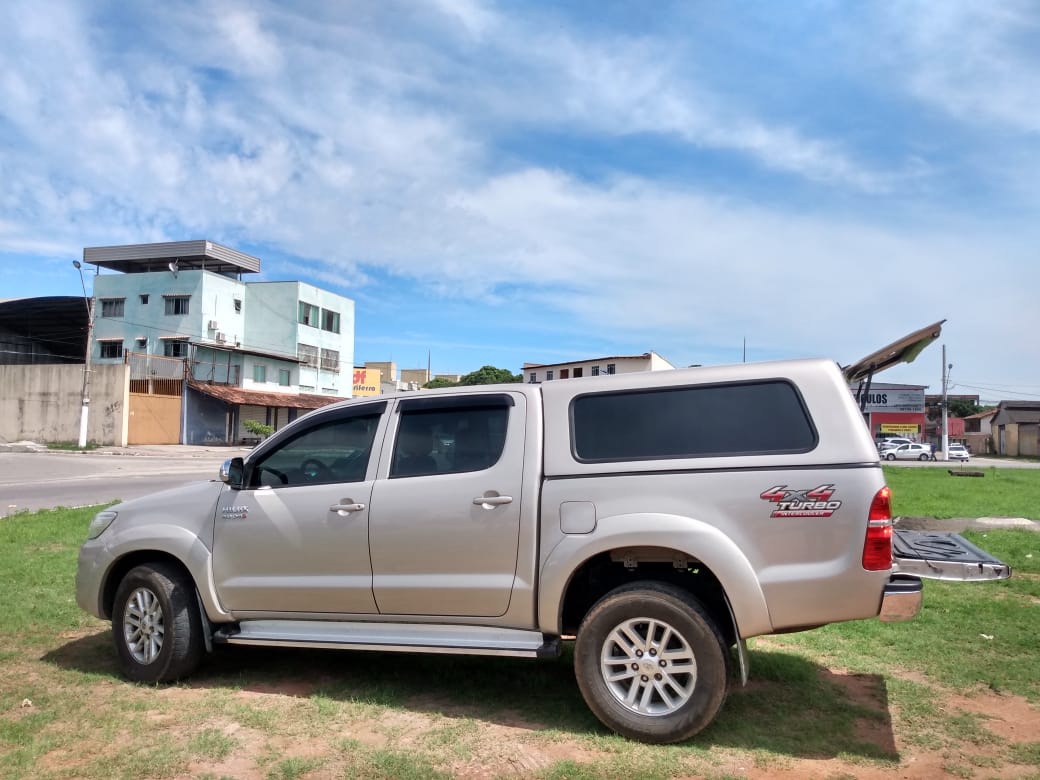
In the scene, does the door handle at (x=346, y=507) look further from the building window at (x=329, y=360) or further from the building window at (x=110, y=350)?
the building window at (x=329, y=360)

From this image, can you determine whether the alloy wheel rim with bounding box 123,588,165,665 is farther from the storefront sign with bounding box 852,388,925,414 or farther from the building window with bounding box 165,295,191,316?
the storefront sign with bounding box 852,388,925,414

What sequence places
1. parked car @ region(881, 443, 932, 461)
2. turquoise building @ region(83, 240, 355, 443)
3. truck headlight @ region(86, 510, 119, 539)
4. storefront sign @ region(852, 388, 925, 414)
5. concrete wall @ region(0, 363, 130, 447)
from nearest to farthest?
truck headlight @ region(86, 510, 119, 539) < concrete wall @ region(0, 363, 130, 447) < turquoise building @ region(83, 240, 355, 443) < parked car @ region(881, 443, 932, 461) < storefront sign @ region(852, 388, 925, 414)

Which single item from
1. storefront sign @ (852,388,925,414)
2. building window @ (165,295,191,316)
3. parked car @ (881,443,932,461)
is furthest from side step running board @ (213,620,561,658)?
storefront sign @ (852,388,925,414)

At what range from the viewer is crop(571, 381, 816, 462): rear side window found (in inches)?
167

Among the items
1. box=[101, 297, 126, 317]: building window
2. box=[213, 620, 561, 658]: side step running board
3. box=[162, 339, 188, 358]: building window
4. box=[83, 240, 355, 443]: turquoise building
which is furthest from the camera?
box=[101, 297, 126, 317]: building window

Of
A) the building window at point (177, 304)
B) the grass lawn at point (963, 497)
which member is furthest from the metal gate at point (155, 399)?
the grass lawn at point (963, 497)

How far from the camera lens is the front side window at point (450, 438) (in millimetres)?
4793

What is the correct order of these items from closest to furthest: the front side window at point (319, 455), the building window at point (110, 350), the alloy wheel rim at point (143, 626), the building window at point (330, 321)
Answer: the front side window at point (319, 455) → the alloy wheel rim at point (143, 626) → the building window at point (110, 350) → the building window at point (330, 321)

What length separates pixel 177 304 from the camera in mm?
48531

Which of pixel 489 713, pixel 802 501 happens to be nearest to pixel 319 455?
pixel 489 713

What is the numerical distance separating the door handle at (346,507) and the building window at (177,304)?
47.2m

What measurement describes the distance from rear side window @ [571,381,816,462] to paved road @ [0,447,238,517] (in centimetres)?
1248

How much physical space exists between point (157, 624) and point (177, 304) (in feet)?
155

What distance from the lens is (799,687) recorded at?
5.12 m
